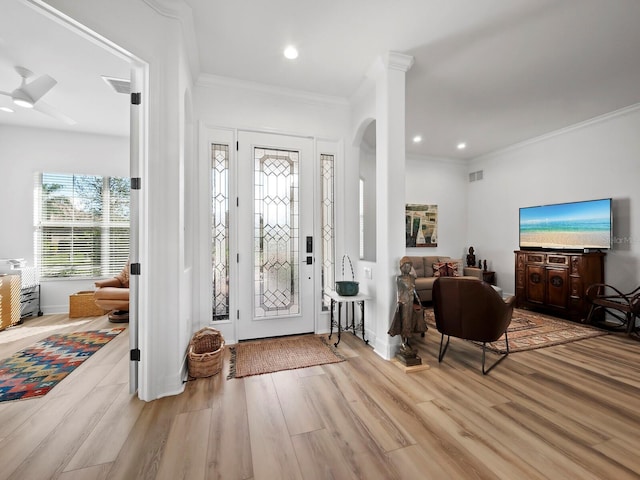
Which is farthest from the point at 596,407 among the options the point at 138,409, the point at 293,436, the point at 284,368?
the point at 138,409

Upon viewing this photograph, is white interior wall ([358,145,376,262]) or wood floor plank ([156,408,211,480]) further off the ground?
white interior wall ([358,145,376,262])

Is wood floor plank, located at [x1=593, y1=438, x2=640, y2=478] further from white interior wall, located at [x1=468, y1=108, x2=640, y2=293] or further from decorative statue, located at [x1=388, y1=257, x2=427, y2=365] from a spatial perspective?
white interior wall, located at [x1=468, y1=108, x2=640, y2=293]

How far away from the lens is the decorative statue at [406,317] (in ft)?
8.72

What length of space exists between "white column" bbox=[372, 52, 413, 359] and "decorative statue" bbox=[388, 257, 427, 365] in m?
0.18

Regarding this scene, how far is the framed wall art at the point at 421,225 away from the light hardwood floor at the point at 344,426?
364 cm

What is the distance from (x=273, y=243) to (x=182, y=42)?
2.14 metres

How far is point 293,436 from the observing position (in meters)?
1.74

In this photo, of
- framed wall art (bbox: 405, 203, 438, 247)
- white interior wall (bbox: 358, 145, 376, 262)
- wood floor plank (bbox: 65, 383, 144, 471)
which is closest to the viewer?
wood floor plank (bbox: 65, 383, 144, 471)

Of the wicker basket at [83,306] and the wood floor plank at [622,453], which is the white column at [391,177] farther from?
the wicker basket at [83,306]

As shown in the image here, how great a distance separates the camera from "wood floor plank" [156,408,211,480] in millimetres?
1455

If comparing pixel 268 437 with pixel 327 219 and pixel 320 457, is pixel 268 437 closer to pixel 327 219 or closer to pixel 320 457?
pixel 320 457

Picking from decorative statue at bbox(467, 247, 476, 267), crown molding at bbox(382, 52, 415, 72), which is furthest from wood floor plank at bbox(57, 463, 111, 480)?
decorative statue at bbox(467, 247, 476, 267)

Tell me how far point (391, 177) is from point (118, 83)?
131 inches

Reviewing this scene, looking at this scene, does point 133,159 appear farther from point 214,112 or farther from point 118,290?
point 118,290
